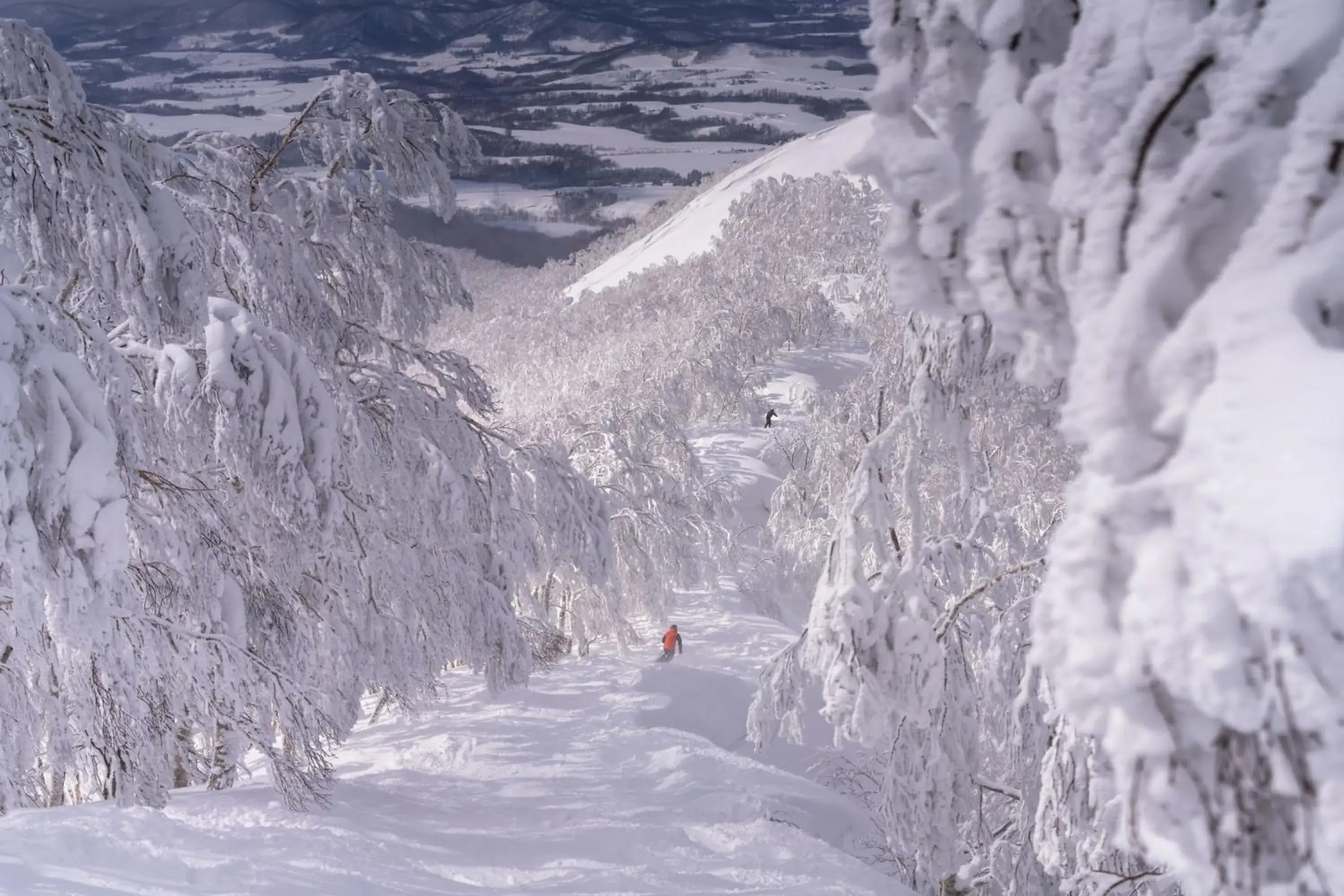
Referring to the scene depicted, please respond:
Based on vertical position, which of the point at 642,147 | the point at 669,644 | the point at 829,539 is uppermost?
the point at 642,147

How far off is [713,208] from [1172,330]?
83.9 metres

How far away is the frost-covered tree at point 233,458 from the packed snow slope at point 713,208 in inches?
2443

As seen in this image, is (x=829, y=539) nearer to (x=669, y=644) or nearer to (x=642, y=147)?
(x=669, y=644)

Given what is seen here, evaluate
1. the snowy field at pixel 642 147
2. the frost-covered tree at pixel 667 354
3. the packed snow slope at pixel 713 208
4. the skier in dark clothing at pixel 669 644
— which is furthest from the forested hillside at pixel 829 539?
the snowy field at pixel 642 147

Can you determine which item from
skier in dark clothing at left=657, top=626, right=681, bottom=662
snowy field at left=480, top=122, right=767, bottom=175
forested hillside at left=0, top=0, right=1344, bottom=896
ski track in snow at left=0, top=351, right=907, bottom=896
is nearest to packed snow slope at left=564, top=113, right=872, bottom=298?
snowy field at left=480, top=122, right=767, bottom=175

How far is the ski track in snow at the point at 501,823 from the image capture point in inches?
204

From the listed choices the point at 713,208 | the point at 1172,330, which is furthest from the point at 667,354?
the point at 713,208

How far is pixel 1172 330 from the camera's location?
115 cm

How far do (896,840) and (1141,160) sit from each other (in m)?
3.77

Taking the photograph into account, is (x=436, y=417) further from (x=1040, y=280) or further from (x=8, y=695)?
(x=1040, y=280)

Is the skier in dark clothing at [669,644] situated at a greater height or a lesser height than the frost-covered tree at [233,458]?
lesser

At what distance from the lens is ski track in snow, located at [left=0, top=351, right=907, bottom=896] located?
5191mm

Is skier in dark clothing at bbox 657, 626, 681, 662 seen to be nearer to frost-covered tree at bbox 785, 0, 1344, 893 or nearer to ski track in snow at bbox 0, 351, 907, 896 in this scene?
ski track in snow at bbox 0, 351, 907, 896

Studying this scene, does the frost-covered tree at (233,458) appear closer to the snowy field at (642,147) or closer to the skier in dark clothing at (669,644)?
the skier in dark clothing at (669,644)
